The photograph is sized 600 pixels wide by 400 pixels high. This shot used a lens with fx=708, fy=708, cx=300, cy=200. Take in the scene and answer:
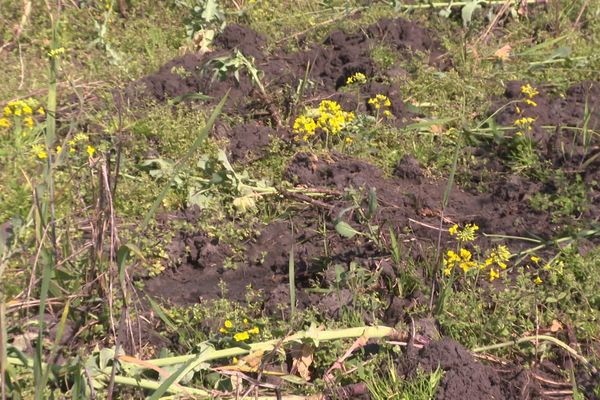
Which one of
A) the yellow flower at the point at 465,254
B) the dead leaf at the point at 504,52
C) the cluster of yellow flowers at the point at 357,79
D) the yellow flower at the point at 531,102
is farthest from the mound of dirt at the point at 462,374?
the dead leaf at the point at 504,52

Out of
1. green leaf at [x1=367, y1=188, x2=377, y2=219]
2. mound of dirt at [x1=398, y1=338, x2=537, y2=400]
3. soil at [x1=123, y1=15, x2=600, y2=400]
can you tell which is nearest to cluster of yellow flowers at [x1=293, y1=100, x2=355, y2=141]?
soil at [x1=123, y1=15, x2=600, y2=400]

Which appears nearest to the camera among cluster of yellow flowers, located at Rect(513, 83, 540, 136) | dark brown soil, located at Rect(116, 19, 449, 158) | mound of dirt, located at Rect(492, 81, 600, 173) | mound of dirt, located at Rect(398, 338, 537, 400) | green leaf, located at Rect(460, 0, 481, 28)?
mound of dirt, located at Rect(398, 338, 537, 400)

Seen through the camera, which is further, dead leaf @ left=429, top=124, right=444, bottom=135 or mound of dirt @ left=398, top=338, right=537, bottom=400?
dead leaf @ left=429, top=124, right=444, bottom=135

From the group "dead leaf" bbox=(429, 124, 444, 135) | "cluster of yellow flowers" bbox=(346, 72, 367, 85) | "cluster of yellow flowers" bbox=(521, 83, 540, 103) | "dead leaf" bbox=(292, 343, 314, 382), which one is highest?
"cluster of yellow flowers" bbox=(346, 72, 367, 85)

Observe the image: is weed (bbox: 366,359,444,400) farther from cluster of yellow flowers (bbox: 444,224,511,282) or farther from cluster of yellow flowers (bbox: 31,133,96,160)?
cluster of yellow flowers (bbox: 31,133,96,160)

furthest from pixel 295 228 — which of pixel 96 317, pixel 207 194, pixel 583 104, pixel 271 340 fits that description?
pixel 583 104

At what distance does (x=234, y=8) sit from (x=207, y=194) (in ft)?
8.31

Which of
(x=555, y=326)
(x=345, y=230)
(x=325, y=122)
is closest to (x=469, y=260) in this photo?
(x=555, y=326)

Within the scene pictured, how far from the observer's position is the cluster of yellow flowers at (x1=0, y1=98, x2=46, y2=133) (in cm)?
421

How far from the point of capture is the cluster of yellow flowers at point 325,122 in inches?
164

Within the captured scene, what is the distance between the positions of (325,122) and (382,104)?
1.79 feet

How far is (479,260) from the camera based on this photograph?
329cm

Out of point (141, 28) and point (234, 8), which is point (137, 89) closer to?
point (141, 28)

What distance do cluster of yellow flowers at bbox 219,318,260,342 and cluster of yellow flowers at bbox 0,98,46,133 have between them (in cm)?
197
